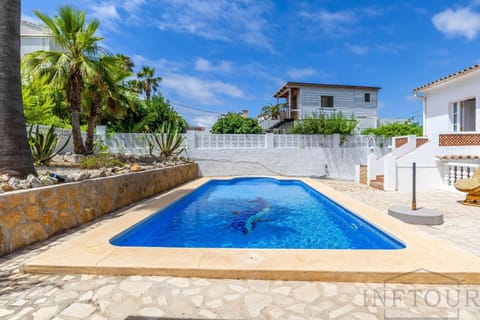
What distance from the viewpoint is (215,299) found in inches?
97.3

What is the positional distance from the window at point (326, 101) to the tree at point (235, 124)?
23.3 feet

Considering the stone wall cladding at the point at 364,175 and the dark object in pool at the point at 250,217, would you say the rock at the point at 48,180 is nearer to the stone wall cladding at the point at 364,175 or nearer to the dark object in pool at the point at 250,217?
the dark object in pool at the point at 250,217

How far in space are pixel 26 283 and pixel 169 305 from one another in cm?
179

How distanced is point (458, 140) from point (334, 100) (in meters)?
12.8

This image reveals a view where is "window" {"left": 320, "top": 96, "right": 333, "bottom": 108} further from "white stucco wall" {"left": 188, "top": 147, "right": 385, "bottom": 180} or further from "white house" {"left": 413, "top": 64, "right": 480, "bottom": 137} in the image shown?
"white house" {"left": 413, "top": 64, "right": 480, "bottom": 137}

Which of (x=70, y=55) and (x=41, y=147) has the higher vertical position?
(x=70, y=55)

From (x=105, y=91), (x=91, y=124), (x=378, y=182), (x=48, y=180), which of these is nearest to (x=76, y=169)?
(x=91, y=124)

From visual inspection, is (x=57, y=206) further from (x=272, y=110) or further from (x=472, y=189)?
(x=272, y=110)

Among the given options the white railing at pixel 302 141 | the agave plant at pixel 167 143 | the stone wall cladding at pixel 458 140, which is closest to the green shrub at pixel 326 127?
the white railing at pixel 302 141

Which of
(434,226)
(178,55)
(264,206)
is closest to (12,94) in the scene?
(264,206)

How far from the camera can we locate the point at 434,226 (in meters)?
4.84

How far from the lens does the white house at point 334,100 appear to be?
20422mm

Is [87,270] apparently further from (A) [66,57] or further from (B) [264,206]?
(A) [66,57]

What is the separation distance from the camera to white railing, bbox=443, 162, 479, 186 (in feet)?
26.7
